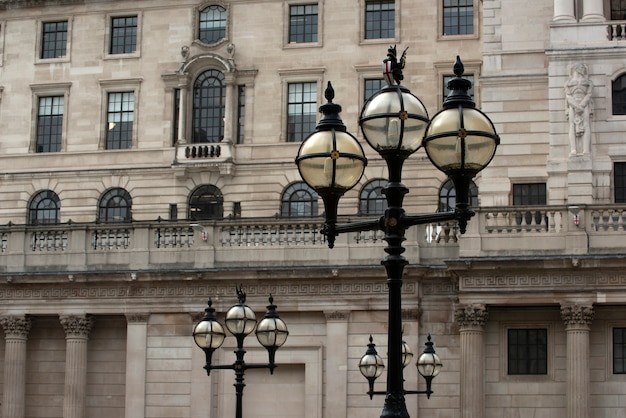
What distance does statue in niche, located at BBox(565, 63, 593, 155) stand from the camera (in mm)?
43094

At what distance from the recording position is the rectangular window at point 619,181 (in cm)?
4341

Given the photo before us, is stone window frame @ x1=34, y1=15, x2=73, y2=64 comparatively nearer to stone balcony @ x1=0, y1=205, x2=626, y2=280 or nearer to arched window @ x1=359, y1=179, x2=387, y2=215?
stone balcony @ x1=0, y1=205, x2=626, y2=280

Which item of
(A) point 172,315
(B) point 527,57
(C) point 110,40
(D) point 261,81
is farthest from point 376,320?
(C) point 110,40

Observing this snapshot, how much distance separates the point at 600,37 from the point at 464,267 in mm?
9837

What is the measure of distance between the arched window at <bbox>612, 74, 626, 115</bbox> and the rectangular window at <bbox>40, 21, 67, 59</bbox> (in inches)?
939

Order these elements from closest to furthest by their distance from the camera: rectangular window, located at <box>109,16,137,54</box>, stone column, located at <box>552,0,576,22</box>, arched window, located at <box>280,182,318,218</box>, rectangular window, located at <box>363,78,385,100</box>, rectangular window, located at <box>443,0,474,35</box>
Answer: stone column, located at <box>552,0,576,22</box>
rectangular window, located at <box>443,0,474,35</box>
arched window, located at <box>280,182,318,218</box>
rectangular window, located at <box>363,78,385,100</box>
rectangular window, located at <box>109,16,137,54</box>

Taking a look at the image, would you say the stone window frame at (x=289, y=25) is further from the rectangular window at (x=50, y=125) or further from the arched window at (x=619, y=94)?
the arched window at (x=619, y=94)

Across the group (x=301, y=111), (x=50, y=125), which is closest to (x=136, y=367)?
(x=301, y=111)

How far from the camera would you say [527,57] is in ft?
150

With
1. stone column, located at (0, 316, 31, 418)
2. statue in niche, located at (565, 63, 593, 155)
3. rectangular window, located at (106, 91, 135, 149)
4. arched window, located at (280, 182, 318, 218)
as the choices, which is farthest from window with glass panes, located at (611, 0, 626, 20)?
stone column, located at (0, 316, 31, 418)

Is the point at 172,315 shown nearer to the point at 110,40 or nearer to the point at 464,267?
the point at 464,267

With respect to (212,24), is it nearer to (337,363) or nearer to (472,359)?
(337,363)

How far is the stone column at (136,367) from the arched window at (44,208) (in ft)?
44.3

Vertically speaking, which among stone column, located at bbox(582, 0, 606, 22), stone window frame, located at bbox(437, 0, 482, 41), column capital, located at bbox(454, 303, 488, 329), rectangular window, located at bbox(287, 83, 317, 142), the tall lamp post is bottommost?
column capital, located at bbox(454, 303, 488, 329)
